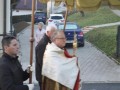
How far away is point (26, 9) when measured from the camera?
79.3 metres

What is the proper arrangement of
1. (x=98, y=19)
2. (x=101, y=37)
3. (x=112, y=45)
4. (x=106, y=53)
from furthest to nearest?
1. (x=98, y=19)
2. (x=101, y=37)
3. (x=112, y=45)
4. (x=106, y=53)

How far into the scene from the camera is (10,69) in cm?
511

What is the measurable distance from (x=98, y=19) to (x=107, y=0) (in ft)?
117

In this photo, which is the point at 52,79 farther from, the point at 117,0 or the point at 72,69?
the point at 117,0

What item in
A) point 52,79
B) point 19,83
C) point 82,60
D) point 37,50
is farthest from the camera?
point 82,60

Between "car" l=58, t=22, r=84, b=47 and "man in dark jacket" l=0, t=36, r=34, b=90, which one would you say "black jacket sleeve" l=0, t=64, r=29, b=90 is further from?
"car" l=58, t=22, r=84, b=47

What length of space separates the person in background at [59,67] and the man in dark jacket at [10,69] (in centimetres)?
118

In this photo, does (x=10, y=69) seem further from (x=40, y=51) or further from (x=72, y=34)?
(x=72, y=34)

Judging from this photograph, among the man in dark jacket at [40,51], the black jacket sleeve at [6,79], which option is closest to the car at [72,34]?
the man in dark jacket at [40,51]

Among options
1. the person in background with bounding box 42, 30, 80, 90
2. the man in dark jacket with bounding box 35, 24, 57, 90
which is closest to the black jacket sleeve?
the person in background with bounding box 42, 30, 80, 90

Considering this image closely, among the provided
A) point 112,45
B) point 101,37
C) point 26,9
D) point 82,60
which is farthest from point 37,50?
point 26,9

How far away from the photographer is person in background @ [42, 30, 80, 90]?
6.54 meters

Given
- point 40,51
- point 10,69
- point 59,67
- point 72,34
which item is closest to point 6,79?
point 10,69

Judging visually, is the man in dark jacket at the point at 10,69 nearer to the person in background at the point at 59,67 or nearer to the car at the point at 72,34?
the person in background at the point at 59,67
